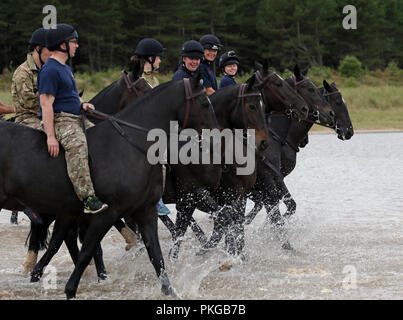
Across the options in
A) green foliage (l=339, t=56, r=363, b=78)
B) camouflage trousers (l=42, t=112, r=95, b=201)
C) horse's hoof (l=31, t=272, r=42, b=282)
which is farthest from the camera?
green foliage (l=339, t=56, r=363, b=78)

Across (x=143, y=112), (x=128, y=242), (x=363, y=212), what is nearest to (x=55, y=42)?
(x=143, y=112)

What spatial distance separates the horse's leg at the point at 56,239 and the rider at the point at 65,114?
105cm

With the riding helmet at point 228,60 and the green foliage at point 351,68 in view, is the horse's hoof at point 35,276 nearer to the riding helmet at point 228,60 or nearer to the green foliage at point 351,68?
the riding helmet at point 228,60

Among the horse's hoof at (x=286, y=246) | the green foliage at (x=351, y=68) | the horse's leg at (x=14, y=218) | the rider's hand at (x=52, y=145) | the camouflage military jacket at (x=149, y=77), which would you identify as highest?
the rider's hand at (x=52, y=145)

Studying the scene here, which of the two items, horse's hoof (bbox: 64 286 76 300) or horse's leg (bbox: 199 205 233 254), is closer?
horse's hoof (bbox: 64 286 76 300)

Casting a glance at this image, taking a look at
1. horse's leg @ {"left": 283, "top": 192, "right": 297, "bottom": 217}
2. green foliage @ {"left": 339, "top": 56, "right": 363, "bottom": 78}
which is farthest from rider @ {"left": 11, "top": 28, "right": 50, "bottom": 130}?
green foliage @ {"left": 339, "top": 56, "right": 363, "bottom": 78}

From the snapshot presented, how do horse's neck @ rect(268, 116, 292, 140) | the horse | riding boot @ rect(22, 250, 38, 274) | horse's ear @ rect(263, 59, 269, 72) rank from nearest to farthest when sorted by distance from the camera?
riding boot @ rect(22, 250, 38, 274)
horse's ear @ rect(263, 59, 269, 72)
the horse
horse's neck @ rect(268, 116, 292, 140)

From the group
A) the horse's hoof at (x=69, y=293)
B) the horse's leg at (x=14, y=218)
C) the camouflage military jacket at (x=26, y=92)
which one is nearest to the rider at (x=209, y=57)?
the camouflage military jacket at (x=26, y=92)

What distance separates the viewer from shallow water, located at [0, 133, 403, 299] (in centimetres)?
676

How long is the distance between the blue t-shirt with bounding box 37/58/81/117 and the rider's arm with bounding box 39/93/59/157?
50 mm

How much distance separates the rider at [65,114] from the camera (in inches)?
235

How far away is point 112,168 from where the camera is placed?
6.11m

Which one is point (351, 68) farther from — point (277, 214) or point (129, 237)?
point (129, 237)

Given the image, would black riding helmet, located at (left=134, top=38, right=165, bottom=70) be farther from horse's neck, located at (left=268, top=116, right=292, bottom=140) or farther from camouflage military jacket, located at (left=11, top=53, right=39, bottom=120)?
horse's neck, located at (left=268, top=116, right=292, bottom=140)
